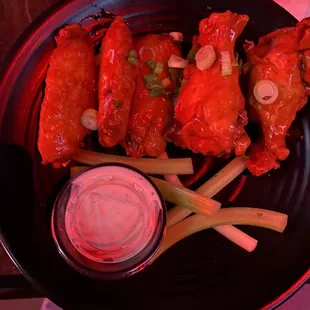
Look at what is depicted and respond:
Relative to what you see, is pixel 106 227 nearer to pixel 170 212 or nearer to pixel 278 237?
pixel 170 212

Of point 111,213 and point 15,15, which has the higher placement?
point 15,15

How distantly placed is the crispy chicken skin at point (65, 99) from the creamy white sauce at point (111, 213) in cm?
17

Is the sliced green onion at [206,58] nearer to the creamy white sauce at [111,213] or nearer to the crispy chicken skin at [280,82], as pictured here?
the crispy chicken skin at [280,82]

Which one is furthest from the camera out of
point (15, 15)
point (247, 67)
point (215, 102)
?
point (15, 15)

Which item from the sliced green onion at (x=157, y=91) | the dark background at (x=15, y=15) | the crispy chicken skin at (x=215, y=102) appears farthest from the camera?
the dark background at (x=15, y=15)

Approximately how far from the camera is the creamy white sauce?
2139 mm

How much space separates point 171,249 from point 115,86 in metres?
0.86

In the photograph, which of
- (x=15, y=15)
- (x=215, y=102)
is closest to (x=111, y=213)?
(x=215, y=102)

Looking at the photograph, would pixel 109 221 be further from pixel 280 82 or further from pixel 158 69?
pixel 280 82

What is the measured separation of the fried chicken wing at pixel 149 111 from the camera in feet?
7.36

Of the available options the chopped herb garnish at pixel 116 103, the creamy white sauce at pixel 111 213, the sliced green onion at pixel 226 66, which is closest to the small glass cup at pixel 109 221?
the creamy white sauce at pixel 111 213

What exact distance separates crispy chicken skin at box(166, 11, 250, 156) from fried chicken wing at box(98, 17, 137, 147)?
9.6 inches

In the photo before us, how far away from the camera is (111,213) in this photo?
7.01 ft

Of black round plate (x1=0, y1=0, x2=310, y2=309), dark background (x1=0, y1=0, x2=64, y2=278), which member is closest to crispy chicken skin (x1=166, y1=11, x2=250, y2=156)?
black round plate (x1=0, y1=0, x2=310, y2=309)
